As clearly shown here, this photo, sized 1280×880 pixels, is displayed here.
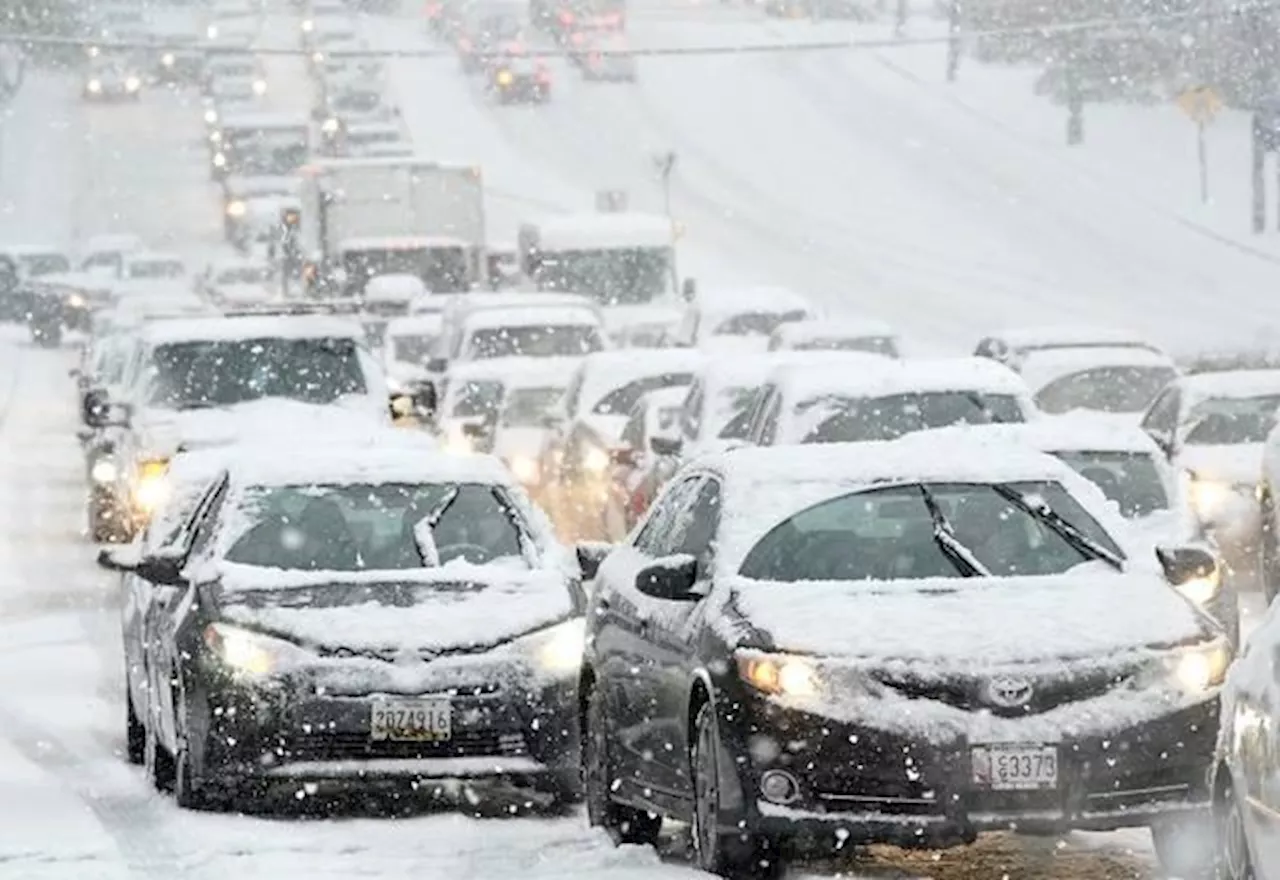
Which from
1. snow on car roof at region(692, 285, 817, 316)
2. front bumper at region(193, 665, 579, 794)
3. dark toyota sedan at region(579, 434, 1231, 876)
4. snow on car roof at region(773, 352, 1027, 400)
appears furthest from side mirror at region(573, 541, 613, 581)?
snow on car roof at region(692, 285, 817, 316)

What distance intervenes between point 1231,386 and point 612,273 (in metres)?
24.6

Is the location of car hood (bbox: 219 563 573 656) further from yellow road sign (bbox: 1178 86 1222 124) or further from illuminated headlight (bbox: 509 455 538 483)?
yellow road sign (bbox: 1178 86 1222 124)

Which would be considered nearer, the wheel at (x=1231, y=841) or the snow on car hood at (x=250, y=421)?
the wheel at (x=1231, y=841)

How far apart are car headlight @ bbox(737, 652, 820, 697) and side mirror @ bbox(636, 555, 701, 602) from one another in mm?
742

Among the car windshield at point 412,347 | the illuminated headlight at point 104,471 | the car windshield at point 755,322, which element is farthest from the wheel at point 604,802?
the car windshield at point 412,347

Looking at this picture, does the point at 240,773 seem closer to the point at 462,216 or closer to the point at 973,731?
the point at 973,731

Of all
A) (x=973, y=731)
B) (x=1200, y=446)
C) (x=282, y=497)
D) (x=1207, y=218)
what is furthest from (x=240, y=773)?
(x=1207, y=218)

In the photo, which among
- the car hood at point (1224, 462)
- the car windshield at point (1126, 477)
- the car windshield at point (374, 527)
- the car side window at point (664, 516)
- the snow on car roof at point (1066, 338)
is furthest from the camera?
the snow on car roof at point (1066, 338)

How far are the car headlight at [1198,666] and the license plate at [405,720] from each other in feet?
10.7

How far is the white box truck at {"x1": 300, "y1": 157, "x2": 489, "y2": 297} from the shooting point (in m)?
52.7

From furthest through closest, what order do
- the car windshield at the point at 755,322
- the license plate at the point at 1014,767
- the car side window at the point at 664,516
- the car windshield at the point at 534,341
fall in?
the car windshield at the point at 755,322, the car windshield at the point at 534,341, the car side window at the point at 664,516, the license plate at the point at 1014,767

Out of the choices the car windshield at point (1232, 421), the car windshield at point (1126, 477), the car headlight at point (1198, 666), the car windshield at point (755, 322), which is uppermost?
the car headlight at point (1198, 666)

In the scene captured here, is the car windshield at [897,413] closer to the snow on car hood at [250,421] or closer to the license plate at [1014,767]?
the snow on car hood at [250,421]

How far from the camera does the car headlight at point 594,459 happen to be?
27484mm
